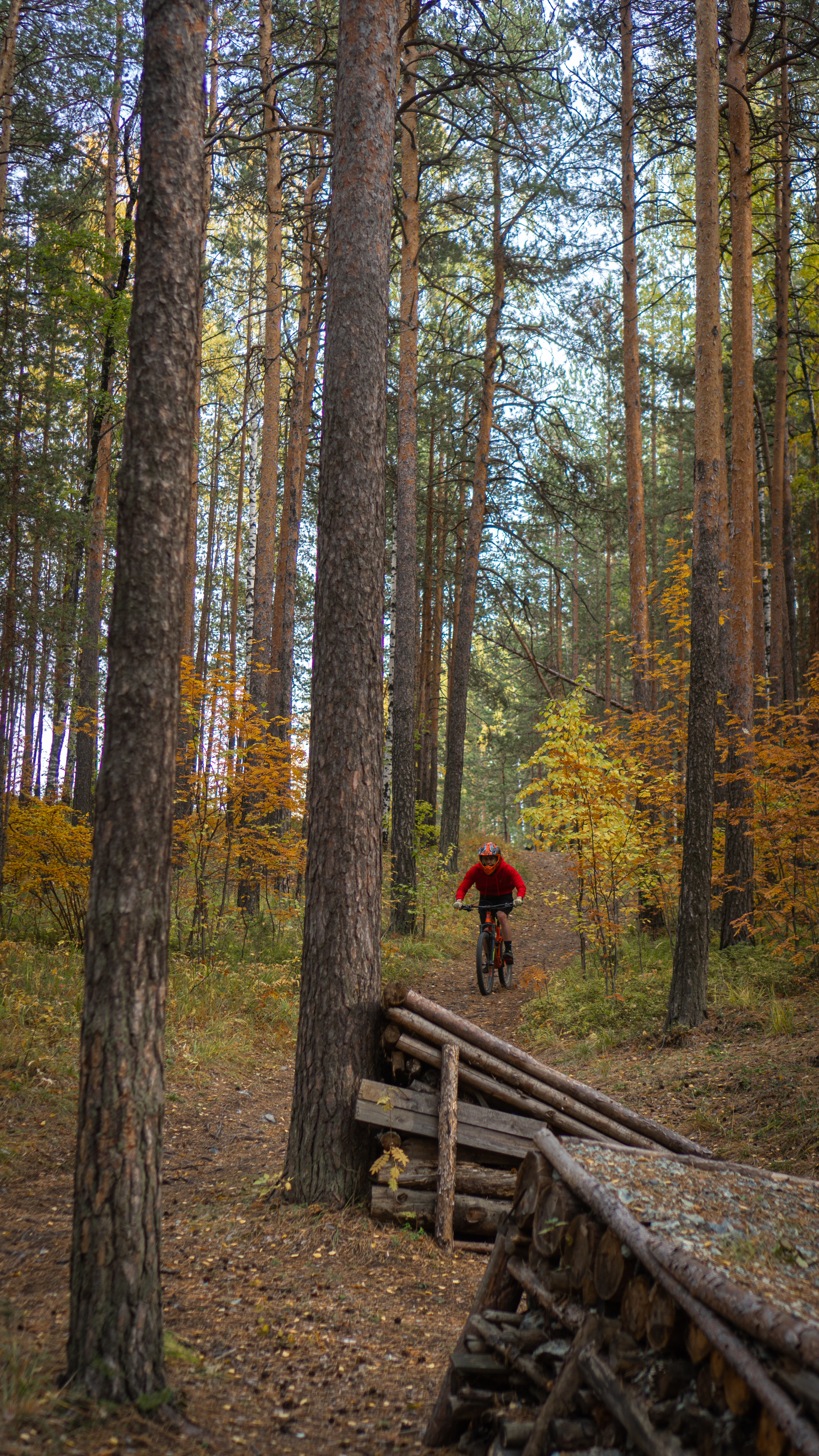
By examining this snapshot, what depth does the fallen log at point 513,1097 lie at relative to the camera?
18.2 ft

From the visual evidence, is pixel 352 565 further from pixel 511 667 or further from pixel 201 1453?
pixel 511 667

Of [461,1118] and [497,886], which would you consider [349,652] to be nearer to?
[461,1118]

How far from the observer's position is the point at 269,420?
47.3 ft

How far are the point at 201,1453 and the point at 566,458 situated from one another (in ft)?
54.0

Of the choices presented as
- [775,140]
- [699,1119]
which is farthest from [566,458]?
[699,1119]

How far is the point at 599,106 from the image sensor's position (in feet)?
46.6

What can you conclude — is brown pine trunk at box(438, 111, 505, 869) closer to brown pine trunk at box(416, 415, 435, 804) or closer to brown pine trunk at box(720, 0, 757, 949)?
brown pine trunk at box(416, 415, 435, 804)

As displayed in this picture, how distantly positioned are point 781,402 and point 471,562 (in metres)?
6.54

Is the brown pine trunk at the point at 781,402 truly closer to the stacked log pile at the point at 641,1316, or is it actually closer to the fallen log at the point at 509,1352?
the stacked log pile at the point at 641,1316

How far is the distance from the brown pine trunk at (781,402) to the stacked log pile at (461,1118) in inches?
448

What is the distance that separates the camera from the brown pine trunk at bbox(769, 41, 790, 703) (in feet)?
50.5

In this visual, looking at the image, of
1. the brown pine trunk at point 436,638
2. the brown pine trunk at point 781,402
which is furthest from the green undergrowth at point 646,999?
the brown pine trunk at point 436,638

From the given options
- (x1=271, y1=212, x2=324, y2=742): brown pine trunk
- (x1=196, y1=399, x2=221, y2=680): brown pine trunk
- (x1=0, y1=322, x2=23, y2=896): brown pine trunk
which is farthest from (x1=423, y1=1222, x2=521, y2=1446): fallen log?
(x1=196, y1=399, x2=221, y2=680): brown pine trunk

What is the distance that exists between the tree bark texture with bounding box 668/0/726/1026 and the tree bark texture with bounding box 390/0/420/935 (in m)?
5.84
